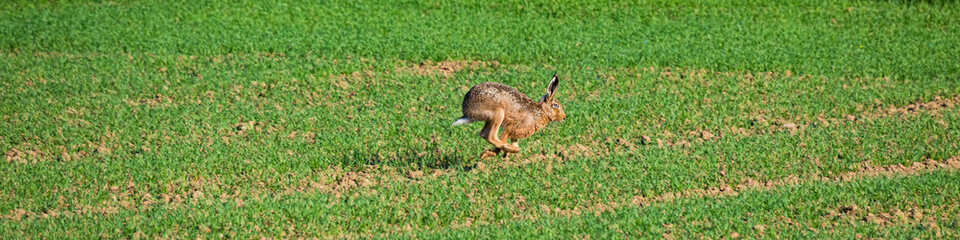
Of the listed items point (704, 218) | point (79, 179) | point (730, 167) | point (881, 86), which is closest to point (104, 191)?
point (79, 179)

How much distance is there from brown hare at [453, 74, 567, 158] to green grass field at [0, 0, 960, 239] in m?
0.58

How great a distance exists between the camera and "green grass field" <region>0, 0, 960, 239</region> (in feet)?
27.8

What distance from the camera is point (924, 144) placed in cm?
1066

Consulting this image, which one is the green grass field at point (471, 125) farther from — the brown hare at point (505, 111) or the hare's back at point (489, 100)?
the hare's back at point (489, 100)

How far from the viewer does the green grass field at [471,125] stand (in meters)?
8.46

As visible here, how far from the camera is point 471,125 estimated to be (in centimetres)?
1166

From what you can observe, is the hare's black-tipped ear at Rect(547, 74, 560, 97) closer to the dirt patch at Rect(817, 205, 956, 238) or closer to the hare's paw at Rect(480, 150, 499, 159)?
the hare's paw at Rect(480, 150, 499, 159)

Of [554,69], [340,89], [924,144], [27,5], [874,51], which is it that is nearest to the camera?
[924,144]

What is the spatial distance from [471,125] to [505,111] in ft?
9.61

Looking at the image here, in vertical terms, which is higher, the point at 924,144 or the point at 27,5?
the point at 924,144

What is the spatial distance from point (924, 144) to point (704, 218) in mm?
3888

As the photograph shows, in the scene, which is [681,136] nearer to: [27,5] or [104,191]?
[104,191]

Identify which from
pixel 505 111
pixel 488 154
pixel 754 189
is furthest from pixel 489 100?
pixel 754 189

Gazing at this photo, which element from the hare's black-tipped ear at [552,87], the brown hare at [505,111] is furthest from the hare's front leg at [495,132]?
the hare's black-tipped ear at [552,87]
